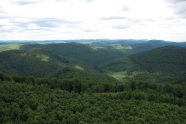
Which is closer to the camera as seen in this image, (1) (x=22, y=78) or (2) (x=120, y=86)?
(1) (x=22, y=78)

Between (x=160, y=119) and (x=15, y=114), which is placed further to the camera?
(x=160, y=119)

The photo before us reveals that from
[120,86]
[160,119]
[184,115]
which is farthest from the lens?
[120,86]

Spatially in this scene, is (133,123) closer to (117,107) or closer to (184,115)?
(117,107)

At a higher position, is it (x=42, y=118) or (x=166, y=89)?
(x=42, y=118)

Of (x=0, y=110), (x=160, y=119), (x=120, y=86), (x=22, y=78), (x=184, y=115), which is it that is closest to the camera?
(x=0, y=110)

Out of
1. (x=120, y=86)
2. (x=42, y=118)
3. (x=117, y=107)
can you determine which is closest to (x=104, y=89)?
(x=120, y=86)

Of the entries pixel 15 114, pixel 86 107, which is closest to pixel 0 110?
pixel 15 114

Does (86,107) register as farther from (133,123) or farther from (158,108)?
(158,108)

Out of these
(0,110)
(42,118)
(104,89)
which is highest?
(0,110)

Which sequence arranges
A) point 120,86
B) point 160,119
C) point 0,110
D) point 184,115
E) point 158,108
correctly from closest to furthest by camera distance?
1. point 0,110
2. point 160,119
3. point 184,115
4. point 158,108
5. point 120,86
